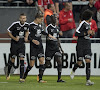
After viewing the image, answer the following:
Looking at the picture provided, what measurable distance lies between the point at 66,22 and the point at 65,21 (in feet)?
0.17

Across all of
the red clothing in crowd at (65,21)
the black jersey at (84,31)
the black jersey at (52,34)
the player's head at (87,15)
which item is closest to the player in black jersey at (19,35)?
the black jersey at (52,34)

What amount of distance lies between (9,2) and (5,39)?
1.59m

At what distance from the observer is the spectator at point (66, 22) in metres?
14.7

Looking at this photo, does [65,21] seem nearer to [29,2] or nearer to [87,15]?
[29,2]

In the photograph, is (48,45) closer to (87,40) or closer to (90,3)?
(87,40)

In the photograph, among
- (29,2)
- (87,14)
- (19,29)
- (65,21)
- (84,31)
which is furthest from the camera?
(29,2)

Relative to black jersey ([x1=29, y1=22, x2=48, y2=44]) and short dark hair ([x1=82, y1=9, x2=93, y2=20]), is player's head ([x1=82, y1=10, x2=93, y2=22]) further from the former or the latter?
black jersey ([x1=29, y1=22, x2=48, y2=44])

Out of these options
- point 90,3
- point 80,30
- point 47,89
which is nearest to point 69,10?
point 90,3

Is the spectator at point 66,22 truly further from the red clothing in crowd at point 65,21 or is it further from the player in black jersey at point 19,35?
the player in black jersey at point 19,35

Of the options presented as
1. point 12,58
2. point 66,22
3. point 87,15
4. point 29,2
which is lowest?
point 12,58

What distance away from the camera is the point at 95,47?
1448cm

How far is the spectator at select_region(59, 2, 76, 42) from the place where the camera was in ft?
48.1

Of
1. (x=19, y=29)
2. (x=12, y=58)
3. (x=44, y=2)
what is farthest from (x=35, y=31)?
(x=44, y=2)

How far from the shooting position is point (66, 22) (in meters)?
14.7
